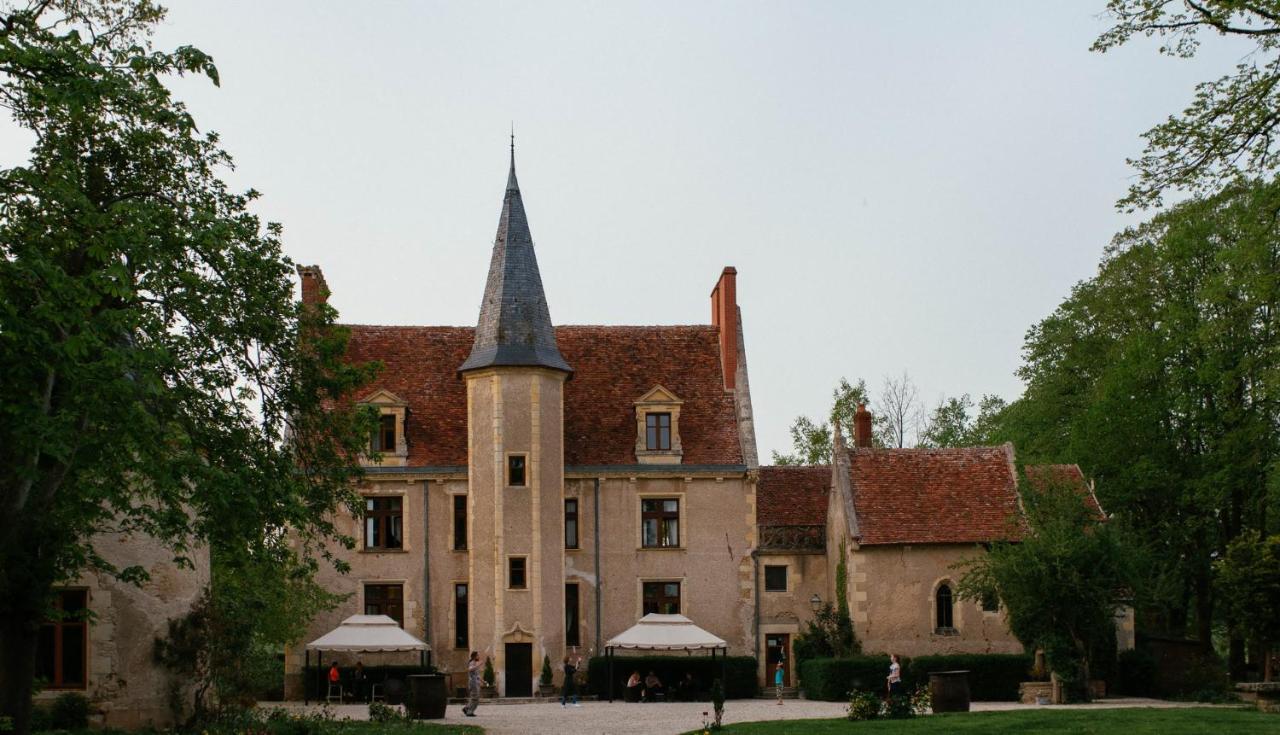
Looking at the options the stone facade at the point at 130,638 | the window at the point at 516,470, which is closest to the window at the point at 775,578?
the window at the point at 516,470

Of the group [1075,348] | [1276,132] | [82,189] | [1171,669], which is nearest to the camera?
[1276,132]

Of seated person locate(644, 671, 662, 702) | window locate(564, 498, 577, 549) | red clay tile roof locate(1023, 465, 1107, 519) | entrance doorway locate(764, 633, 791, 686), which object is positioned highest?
red clay tile roof locate(1023, 465, 1107, 519)

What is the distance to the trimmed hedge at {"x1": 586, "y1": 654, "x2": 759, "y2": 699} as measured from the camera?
36.9 m

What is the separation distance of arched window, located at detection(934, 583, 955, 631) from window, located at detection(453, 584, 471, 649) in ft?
40.4

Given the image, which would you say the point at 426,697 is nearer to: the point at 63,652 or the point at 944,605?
the point at 63,652

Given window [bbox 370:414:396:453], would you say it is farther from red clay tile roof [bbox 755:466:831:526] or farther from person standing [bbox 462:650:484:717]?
red clay tile roof [bbox 755:466:831:526]

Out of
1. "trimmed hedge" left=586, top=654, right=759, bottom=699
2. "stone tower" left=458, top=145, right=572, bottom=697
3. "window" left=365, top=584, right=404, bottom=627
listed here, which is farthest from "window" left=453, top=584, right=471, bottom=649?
"trimmed hedge" left=586, top=654, right=759, bottom=699

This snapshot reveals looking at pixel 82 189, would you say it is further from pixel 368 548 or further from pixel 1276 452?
pixel 1276 452

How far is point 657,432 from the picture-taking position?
39.9 metres

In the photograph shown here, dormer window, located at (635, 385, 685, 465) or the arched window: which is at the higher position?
dormer window, located at (635, 385, 685, 465)

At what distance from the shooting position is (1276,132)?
1670 cm

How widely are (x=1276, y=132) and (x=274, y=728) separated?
651 inches

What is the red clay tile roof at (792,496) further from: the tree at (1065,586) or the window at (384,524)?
the window at (384,524)

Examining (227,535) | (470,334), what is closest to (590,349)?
(470,334)
